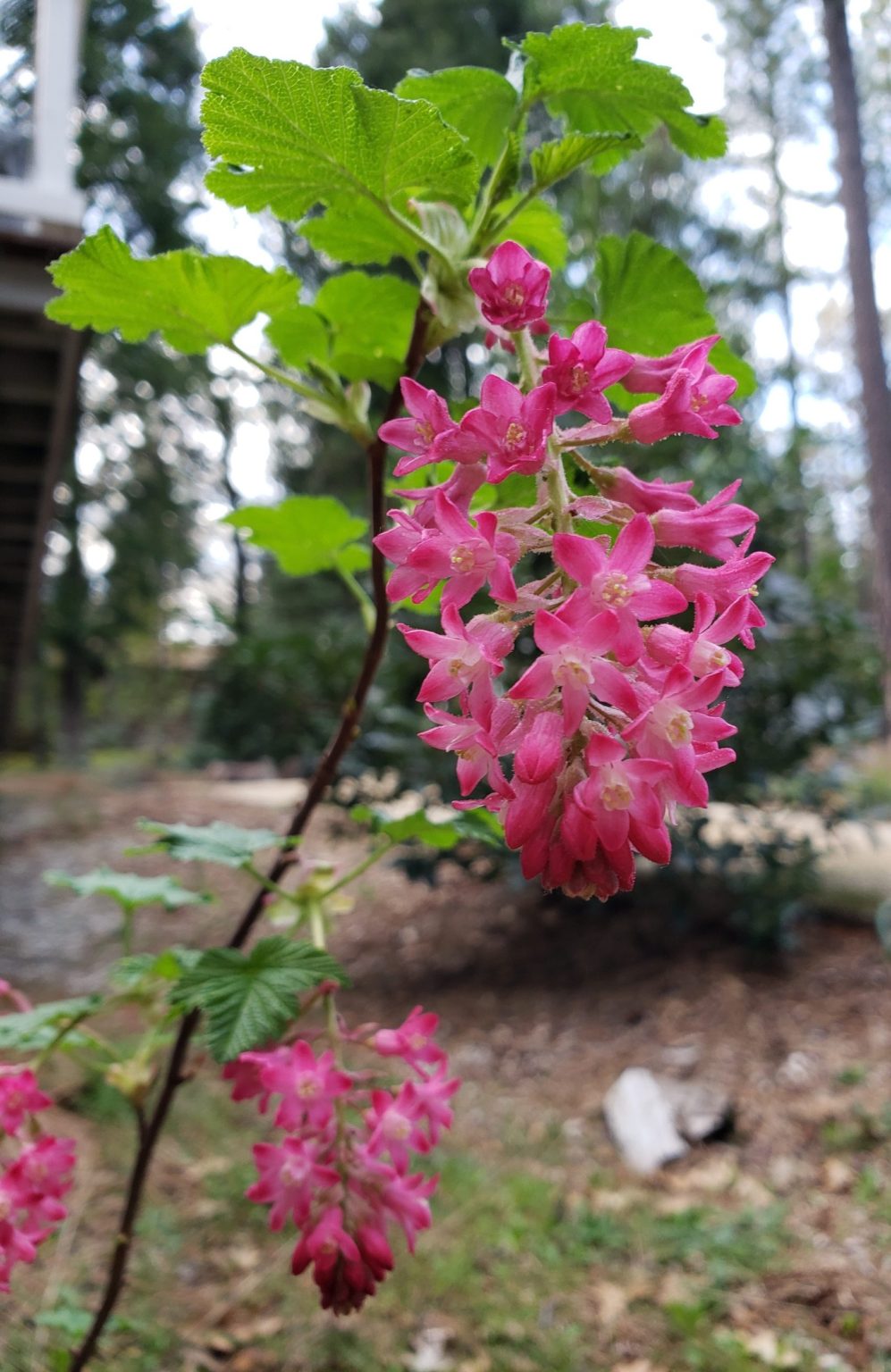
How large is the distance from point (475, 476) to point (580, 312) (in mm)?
320

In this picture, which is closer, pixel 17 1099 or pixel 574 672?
pixel 574 672

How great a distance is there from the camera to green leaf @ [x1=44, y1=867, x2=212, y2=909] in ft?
4.36

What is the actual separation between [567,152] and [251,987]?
791 mm

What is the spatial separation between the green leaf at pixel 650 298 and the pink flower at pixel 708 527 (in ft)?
0.82

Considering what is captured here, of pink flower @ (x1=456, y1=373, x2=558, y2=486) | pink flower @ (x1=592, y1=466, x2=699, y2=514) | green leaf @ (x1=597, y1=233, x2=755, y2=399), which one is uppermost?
green leaf @ (x1=597, y1=233, x2=755, y2=399)

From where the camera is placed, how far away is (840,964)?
4207mm

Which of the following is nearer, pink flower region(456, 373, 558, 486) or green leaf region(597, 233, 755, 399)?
pink flower region(456, 373, 558, 486)

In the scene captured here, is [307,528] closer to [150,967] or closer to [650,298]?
[650,298]

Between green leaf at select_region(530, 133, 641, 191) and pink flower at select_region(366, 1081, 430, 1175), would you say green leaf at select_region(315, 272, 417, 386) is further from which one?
pink flower at select_region(366, 1081, 430, 1175)

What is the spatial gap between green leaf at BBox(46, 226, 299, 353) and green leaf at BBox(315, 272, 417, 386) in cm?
5

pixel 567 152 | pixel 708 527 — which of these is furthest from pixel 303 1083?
pixel 567 152

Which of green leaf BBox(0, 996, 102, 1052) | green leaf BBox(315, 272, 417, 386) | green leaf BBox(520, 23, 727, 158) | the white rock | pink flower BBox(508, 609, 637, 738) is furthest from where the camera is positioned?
the white rock

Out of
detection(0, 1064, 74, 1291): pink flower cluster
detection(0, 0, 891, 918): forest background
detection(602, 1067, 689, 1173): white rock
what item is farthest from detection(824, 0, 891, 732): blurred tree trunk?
detection(0, 1064, 74, 1291): pink flower cluster

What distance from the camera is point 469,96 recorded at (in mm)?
761
